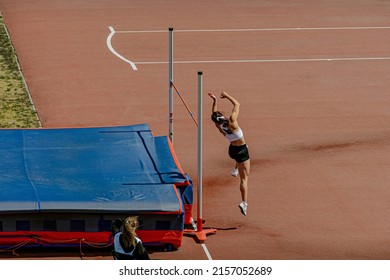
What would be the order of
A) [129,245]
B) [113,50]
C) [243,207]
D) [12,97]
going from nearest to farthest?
[129,245]
[243,207]
[12,97]
[113,50]

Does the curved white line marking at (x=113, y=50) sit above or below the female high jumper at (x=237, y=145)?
above

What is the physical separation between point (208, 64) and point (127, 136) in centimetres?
1017

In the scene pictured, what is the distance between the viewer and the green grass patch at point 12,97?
27.1m

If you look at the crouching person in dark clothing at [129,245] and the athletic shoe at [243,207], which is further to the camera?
the athletic shoe at [243,207]

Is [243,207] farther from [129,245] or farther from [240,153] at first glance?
[129,245]

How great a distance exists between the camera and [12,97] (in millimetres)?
29359

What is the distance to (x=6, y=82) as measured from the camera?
30812 millimetres

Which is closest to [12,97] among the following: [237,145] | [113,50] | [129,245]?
[113,50]

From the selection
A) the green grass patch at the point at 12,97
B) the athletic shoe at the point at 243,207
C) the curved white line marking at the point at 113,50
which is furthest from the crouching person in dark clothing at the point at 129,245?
the curved white line marking at the point at 113,50

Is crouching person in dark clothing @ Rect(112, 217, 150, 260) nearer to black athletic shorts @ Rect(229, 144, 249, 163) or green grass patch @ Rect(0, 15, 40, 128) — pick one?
black athletic shorts @ Rect(229, 144, 249, 163)

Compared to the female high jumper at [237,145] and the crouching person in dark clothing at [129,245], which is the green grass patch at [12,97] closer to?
the female high jumper at [237,145]

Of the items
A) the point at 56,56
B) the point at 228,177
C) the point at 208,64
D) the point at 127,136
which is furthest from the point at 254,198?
the point at 56,56

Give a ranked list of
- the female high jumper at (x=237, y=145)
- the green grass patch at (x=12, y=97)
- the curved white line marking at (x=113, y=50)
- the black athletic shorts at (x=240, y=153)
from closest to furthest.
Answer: the female high jumper at (x=237, y=145), the black athletic shorts at (x=240, y=153), the green grass patch at (x=12, y=97), the curved white line marking at (x=113, y=50)

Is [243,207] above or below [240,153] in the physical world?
below
